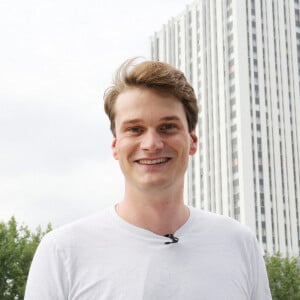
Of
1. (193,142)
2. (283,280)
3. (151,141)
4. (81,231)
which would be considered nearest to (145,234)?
(81,231)

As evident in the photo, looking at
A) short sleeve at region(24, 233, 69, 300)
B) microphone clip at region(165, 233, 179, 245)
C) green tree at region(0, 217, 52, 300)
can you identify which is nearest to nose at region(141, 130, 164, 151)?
microphone clip at region(165, 233, 179, 245)

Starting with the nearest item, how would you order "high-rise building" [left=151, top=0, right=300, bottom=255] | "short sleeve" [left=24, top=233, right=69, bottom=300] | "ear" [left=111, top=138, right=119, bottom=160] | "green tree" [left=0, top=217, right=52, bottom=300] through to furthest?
"short sleeve" [left=24, top=233, right=69, bottom=300] < "ear" [left=111, top=138, right=119, bottom=160] < "green tree" [left=0, top=217, right=52, bottom=300] < "high-rise building" [left=151, top=0, right=300, bottom=255]

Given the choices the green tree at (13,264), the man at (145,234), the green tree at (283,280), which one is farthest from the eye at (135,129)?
the green tree at (283,280)

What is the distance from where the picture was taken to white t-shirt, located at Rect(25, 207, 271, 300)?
2732 mm

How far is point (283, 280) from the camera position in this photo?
38406 millimetres

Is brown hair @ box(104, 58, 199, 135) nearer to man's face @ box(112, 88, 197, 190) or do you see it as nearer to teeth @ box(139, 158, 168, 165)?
man's face @ box(112, 88, 197, 190)

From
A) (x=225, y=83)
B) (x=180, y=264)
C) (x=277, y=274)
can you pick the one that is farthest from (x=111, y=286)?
(x=225, y=83)

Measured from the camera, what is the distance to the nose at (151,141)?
2809 mm

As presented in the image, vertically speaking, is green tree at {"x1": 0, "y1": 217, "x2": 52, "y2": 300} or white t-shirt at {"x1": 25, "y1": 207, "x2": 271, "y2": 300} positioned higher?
white t-shirt at {"x1": 25, "y1": 207, "x2": 271, "y2": 300}

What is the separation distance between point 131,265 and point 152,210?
281 mm

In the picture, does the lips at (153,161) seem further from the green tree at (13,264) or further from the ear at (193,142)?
the green tree at (13,264)

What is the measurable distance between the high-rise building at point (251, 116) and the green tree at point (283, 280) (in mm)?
39196

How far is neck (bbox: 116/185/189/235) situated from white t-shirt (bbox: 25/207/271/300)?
47mm

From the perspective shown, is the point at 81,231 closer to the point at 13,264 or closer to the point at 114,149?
the point at 114,149
